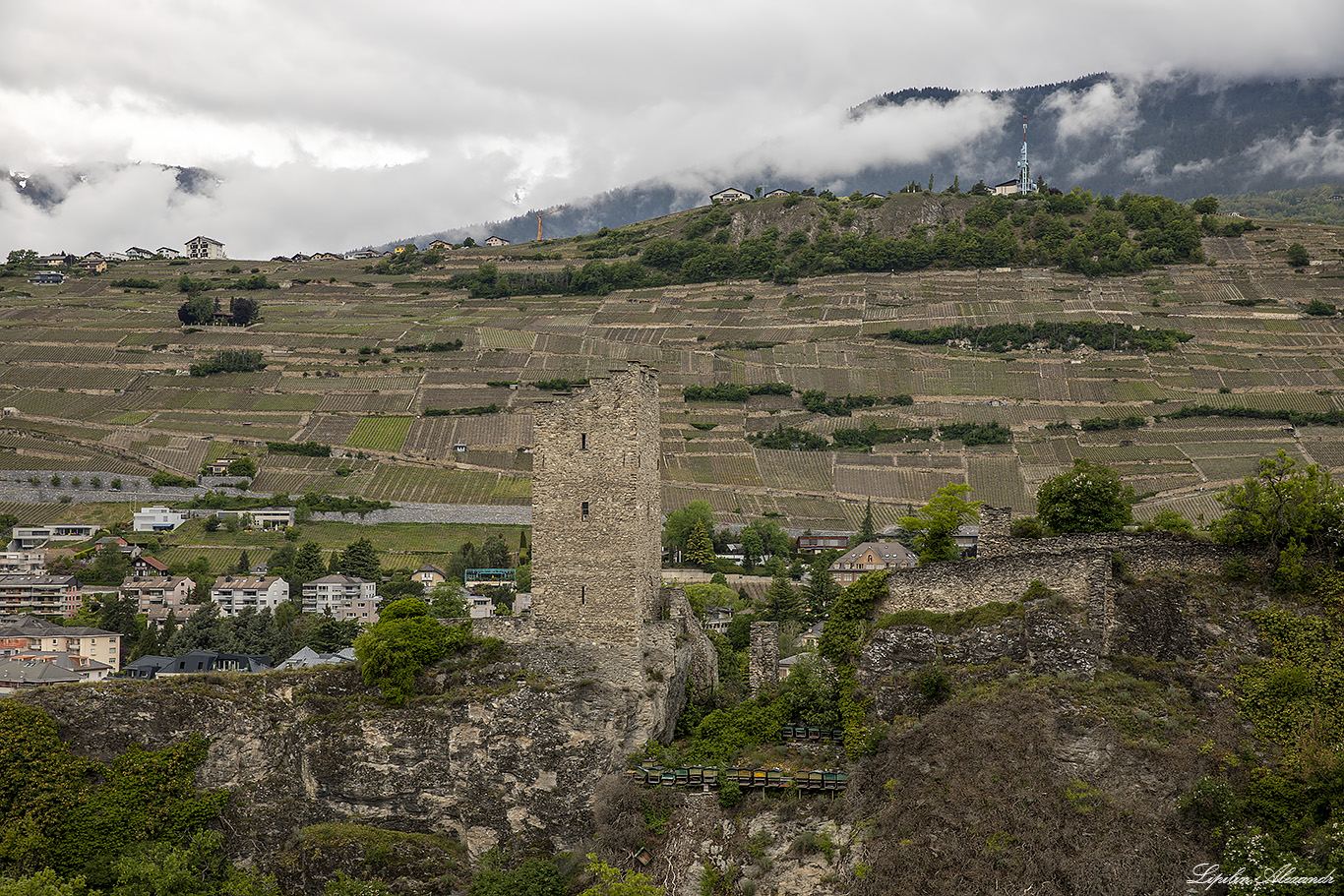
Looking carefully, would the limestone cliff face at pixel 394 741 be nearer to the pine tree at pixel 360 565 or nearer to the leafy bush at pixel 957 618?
the leafy bush at pixel 957 618

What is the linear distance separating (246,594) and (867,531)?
2111 inches

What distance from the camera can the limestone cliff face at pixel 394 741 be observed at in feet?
111

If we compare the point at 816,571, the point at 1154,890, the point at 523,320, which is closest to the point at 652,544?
the point at 1154,890

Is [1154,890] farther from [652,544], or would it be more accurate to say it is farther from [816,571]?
[816,571]

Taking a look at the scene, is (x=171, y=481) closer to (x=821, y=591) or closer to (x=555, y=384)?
(x=555, y=384)

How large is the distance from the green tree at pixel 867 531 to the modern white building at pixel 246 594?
161ft

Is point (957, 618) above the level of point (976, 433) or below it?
above

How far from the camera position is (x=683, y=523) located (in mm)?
105500

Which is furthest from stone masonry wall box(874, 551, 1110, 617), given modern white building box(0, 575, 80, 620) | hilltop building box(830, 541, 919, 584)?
modern white building box(0, 575, 80, 620)

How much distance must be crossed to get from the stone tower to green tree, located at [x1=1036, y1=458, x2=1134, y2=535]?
14352mm

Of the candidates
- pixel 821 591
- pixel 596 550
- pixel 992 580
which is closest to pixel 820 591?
pixel 821 591

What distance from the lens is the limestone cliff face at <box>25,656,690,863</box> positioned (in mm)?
33844

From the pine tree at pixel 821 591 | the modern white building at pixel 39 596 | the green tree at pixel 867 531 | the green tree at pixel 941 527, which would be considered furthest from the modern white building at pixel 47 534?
the green tree at pixel 941 527

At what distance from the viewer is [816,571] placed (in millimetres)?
86375
